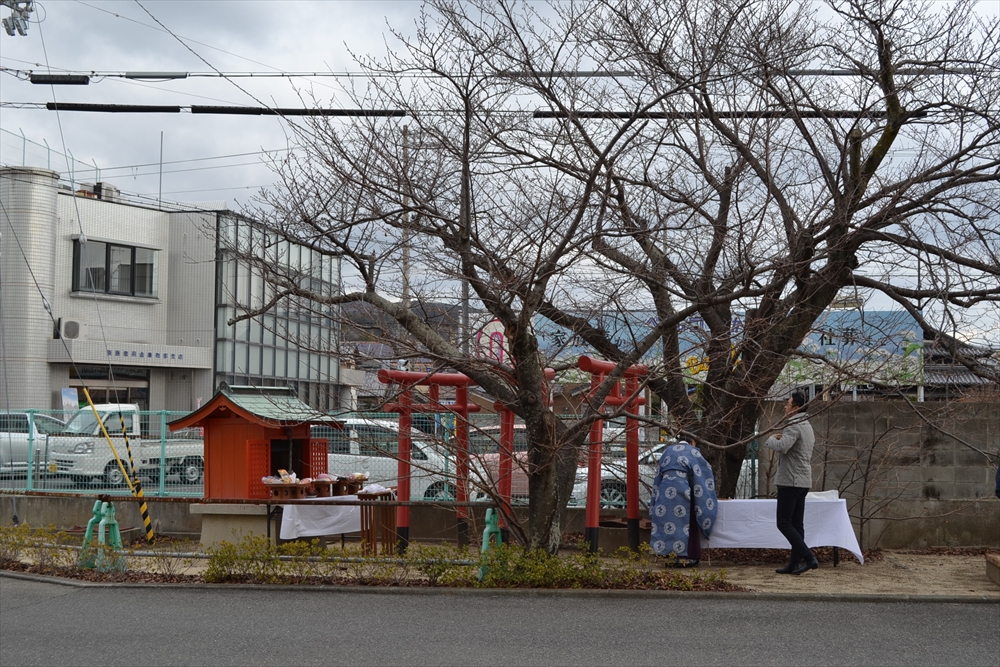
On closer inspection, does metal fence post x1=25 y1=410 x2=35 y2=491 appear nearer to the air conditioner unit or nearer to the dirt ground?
the dirt ground

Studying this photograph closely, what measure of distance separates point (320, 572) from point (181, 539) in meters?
4.92

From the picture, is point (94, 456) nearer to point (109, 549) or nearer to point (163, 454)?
point (163, 454)

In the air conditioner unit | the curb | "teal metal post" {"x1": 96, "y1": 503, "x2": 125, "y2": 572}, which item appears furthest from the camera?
the air conditioner unit

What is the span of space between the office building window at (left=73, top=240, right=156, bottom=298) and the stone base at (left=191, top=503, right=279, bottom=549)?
2293 centimetres

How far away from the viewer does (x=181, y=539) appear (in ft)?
45.6

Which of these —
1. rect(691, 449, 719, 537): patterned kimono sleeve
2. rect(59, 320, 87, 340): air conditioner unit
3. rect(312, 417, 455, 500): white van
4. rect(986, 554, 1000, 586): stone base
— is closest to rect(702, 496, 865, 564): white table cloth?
rect(691, 449, 719, 537): patterned kimono sleeve

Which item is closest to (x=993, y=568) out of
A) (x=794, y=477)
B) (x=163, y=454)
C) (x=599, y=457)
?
(x=794, y=477)

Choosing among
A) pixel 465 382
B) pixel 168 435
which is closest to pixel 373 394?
pixel 465 382

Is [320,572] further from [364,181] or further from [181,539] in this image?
[181,539]

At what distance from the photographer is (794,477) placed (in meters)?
9.81

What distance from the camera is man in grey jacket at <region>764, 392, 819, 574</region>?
9.81m

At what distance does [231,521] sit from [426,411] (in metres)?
3.37

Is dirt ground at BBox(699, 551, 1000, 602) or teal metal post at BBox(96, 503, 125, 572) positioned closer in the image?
dirt ground at BBox(699, 551, 1000, 602)

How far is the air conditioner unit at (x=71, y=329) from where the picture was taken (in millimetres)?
31562
